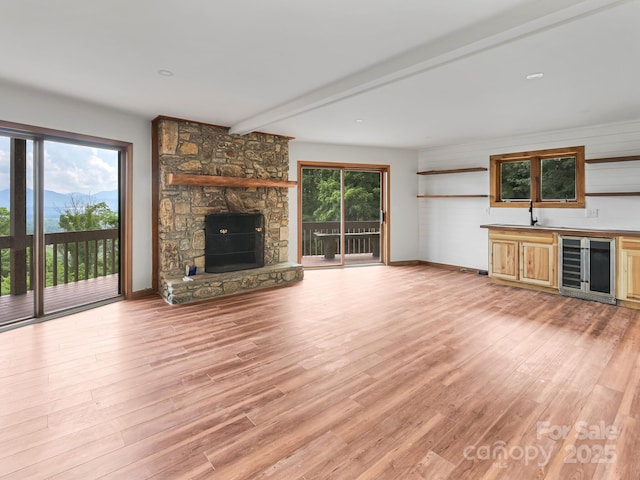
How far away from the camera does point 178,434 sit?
6.47 ft

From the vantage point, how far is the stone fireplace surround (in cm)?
490

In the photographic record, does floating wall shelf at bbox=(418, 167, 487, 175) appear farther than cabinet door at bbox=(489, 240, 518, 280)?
Yes

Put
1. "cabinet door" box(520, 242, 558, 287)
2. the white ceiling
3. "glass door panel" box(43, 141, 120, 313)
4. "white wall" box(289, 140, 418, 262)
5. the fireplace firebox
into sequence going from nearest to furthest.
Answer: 1. the white ceiling
2. "glass door panel" box(43, 141, 120, 313)
3. "cabinet door" box(520, 242, 558, 287)
4. the fireplace firebox
5. "white wall" box(289, 140, 418, 262)

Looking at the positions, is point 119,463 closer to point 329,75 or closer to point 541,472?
point 541,472

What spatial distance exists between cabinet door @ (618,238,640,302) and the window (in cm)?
121

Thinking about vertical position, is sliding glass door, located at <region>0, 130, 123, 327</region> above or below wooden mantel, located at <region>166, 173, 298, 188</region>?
below

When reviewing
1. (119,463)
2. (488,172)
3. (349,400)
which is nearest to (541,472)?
(349,400)

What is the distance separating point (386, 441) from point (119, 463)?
1.38 metres

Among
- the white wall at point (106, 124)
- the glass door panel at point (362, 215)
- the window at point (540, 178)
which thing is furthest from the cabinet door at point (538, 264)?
the white wall at point (106, 124)

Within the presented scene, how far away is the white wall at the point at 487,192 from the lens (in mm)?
5023

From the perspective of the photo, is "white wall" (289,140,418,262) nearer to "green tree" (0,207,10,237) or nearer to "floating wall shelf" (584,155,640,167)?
"floating wall shelf" (584,155,640,167)

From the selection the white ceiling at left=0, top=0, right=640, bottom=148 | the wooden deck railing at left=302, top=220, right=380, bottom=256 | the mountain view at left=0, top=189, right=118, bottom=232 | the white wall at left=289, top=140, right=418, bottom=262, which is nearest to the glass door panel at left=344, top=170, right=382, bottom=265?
the wooden deck railing at left=302, top=220, right=380, bottom=256

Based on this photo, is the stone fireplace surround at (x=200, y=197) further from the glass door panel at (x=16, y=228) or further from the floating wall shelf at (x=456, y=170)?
the floating wall shelf at (x=456, y=170)

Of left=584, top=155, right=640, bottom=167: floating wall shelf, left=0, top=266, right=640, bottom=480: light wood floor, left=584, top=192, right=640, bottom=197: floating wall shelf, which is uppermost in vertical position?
left=584, top=155, right=640, bottom=167: floating wall shelf
